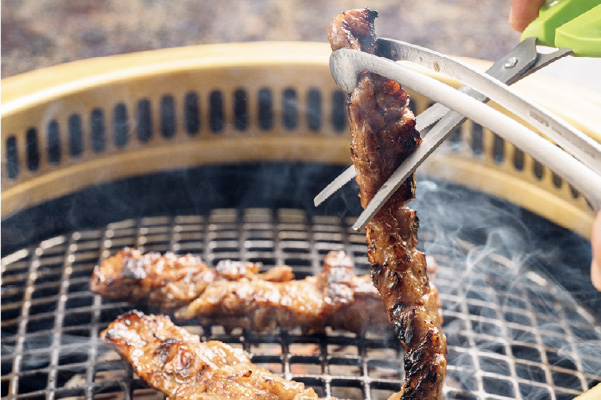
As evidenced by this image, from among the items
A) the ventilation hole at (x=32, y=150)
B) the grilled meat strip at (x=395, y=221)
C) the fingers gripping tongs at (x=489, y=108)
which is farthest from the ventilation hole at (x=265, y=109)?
the grilled meat strip at (x=395, y=221)

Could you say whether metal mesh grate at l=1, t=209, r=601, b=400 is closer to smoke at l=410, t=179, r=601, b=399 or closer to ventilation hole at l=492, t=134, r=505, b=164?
smoke at l=410, t=179, r=601, b=399

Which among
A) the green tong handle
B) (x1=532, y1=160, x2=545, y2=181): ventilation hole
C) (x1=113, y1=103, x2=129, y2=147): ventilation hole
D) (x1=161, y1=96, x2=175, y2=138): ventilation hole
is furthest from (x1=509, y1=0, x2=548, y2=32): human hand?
(x1=113, y1=103, x2=129, y2=147): ventilation hole

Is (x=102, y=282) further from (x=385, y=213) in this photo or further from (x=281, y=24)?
(x=281, y=24)

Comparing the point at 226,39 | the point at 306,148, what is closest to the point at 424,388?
the point at 306,148

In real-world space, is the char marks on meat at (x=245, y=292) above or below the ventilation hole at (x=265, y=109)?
below

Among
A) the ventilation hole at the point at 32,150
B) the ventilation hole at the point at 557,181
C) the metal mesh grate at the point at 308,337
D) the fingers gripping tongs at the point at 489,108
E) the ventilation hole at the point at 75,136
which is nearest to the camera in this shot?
the fingers gripping tongs at the point at 489,108

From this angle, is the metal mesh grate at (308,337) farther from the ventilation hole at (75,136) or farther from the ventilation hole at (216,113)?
the ventilation hole at (216,113)
